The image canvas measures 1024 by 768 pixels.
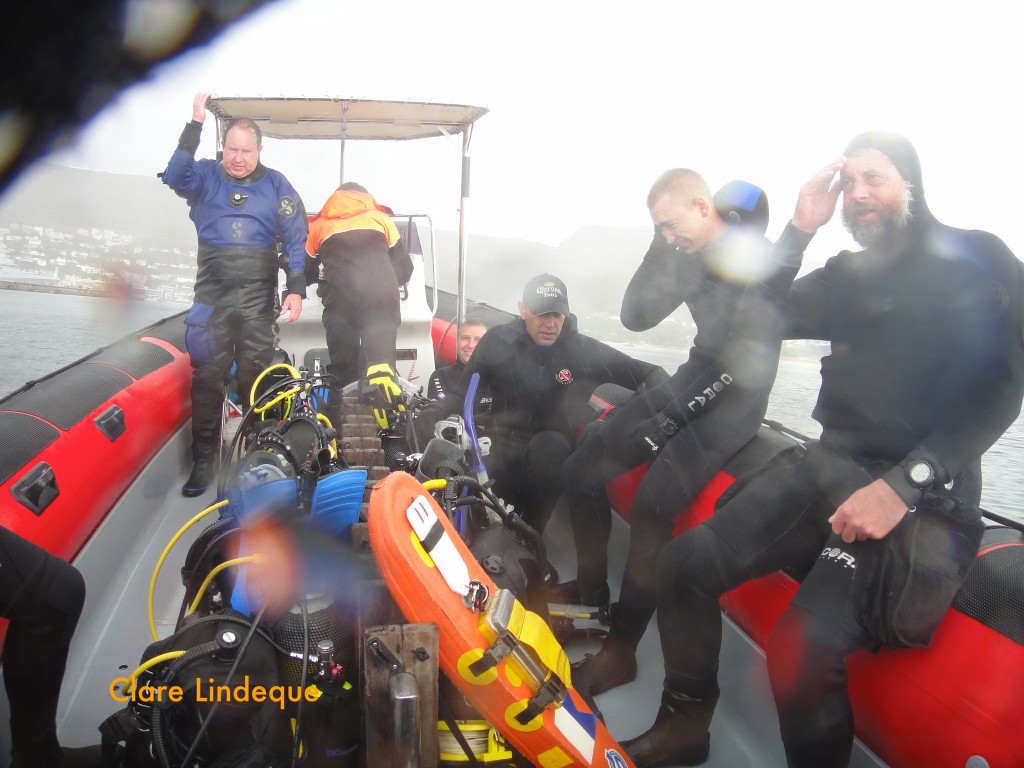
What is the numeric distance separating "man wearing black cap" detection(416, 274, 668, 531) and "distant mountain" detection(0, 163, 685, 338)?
159 mm

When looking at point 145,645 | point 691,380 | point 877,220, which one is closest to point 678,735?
point 691,380

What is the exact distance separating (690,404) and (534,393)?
84 centimetres

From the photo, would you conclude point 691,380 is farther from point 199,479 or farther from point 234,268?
point 199,479

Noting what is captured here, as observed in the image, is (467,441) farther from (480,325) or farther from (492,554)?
(480,325)

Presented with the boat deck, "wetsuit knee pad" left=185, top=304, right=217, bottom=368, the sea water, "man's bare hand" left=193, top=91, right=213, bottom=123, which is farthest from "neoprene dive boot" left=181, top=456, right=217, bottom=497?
"man's bare hand" left=193, top=91, right=213, bottom=123

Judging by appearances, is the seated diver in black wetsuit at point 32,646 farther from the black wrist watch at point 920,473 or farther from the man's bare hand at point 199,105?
the man's bare hand at point 199,105

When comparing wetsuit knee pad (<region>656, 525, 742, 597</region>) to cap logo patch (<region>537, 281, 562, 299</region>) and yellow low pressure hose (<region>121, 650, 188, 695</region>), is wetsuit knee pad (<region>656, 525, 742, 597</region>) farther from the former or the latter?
cap logo patch (<region>537, 281, 562, 299</region>)

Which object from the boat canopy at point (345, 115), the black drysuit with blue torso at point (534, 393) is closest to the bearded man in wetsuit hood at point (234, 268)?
the black drysuit with blue torso at point (534, 393)

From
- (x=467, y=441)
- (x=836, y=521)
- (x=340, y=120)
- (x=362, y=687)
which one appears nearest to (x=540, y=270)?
(x=467, y=441)

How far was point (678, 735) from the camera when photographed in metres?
1.53

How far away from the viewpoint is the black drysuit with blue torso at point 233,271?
2760mm

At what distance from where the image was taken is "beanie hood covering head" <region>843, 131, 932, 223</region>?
1.35 meters

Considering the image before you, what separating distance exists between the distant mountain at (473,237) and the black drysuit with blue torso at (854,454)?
0.96m

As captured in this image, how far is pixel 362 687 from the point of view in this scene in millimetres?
1236
